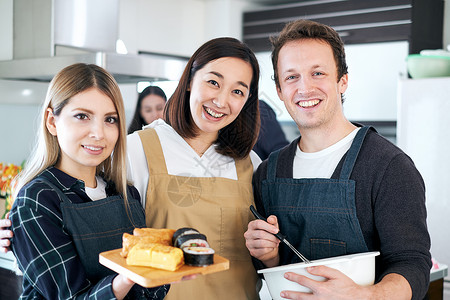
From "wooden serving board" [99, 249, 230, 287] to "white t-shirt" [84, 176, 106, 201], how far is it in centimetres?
29

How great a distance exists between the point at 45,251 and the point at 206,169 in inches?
22.3

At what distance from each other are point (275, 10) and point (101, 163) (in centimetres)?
310

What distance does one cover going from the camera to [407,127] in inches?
115

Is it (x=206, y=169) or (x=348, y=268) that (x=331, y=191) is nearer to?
(x=348, y=268)

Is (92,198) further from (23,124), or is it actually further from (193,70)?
(23,124)

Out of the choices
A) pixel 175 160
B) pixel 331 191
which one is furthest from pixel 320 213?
pixel 175 160

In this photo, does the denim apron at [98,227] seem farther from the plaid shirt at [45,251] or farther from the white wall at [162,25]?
the white wall at [162,25]

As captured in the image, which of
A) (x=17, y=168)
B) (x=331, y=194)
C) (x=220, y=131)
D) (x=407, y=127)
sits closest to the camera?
(x=331, y=194)

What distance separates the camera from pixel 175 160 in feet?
4.77

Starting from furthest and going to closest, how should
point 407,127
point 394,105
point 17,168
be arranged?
point 394,105
point 407,127
point 17,168

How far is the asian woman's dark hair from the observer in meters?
1.45

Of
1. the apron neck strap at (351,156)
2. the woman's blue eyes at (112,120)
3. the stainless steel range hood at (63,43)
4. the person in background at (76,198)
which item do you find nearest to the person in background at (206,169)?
the person in background at (76,198)

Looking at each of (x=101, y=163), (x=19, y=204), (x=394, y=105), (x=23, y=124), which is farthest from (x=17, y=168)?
(x=394, y=105)

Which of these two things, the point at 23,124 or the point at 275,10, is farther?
the point at 275,10
